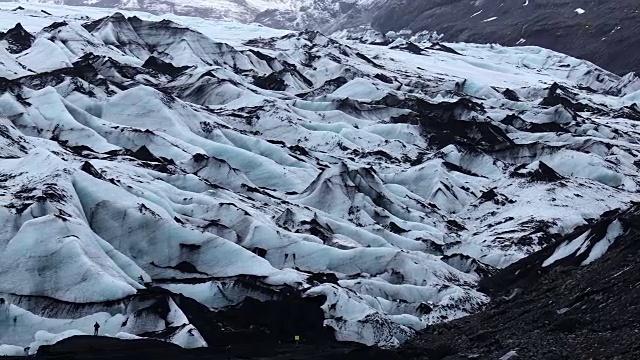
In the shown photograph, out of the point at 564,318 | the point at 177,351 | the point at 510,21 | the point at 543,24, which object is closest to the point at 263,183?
the point at 177,351

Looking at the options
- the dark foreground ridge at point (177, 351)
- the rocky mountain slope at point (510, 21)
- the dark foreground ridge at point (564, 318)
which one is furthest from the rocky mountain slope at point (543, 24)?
the dark foreground ridge at point (177, 351)

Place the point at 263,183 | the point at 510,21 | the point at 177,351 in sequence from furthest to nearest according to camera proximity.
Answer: the point at 510,21
the point at 263,183
the point at 177,351

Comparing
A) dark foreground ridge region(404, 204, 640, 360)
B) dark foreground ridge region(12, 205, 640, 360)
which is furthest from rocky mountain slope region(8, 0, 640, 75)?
dark foreground ridge region(12, 205, 640, 360)

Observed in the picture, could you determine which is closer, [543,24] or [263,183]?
[263,183]

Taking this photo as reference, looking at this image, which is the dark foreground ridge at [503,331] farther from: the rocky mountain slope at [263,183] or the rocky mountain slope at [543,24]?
the rocky mountain slope at [543,24]

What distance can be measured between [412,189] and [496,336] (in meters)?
24.0

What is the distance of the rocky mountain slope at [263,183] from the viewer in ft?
90.0

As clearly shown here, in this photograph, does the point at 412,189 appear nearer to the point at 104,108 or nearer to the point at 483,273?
the point at 483,273

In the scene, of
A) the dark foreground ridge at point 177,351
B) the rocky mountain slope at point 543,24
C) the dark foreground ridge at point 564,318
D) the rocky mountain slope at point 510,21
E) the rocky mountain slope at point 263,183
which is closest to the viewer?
the dark foreground ridge at point 564,318

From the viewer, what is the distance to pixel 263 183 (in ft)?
147

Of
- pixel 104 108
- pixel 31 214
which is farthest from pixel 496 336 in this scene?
pixel 104 108

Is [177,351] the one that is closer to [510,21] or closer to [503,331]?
[503,331]

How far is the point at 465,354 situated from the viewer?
24.0 m

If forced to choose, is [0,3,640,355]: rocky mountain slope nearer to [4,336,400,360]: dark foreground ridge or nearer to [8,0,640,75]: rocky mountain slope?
[4,336,400,360]: dark foreground ridge
